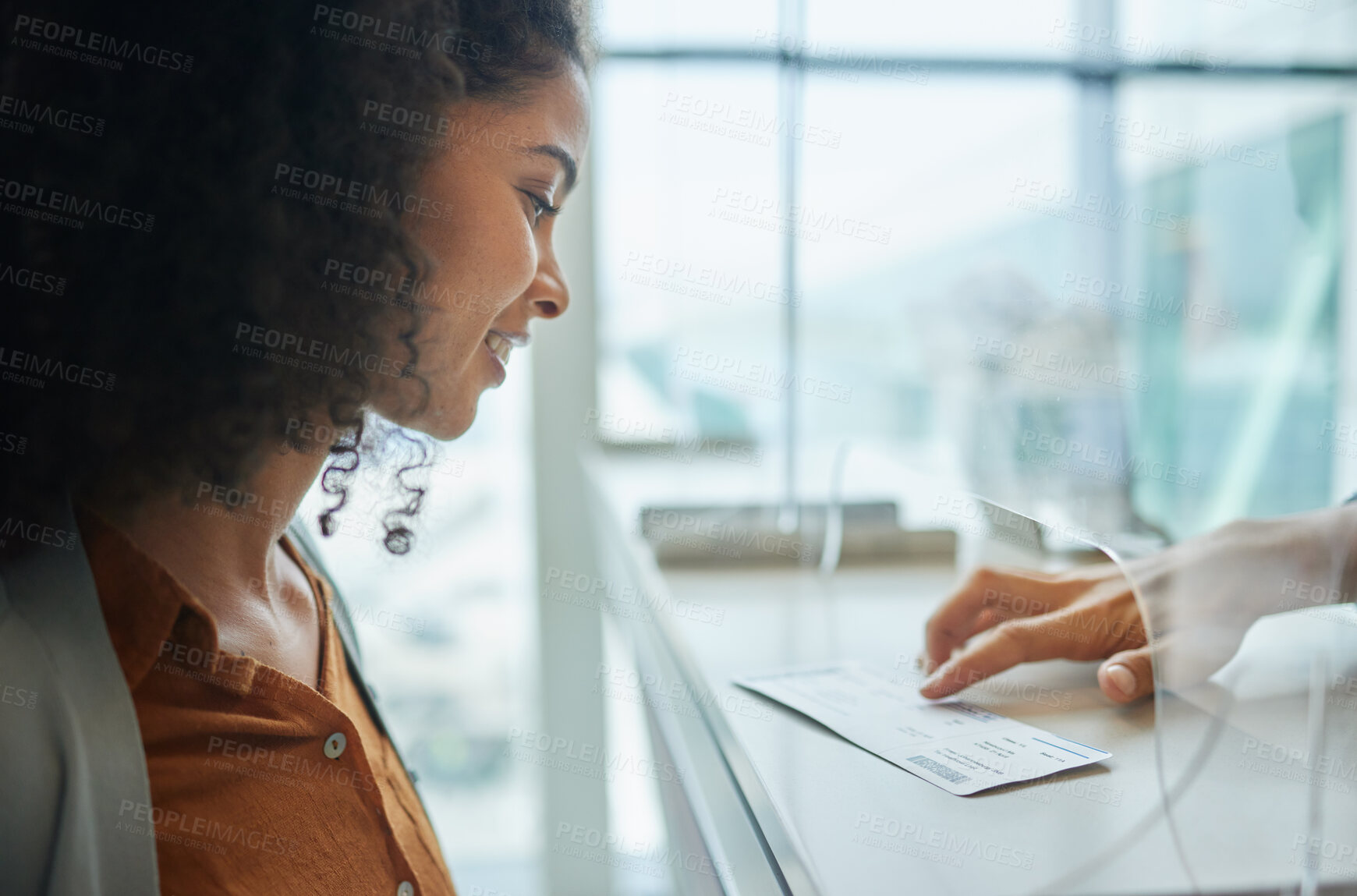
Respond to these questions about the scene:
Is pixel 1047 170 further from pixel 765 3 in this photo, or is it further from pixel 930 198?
pixel 765 3

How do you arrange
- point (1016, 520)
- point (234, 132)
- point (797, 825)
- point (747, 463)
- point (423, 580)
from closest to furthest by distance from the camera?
point (797, 825), point (234, 132), point (1016, 520), point (747, 463), point (423, 580)

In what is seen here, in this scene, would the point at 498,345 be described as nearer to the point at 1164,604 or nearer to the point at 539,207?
the point at 539,207

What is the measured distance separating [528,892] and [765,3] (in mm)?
2504

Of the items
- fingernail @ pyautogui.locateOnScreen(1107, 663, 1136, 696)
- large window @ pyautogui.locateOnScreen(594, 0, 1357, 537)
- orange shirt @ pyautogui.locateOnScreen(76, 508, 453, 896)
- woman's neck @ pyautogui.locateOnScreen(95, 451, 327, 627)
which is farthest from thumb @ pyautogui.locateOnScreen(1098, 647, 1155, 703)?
large window @ pyautogui.locateOnScreen(594, 0, 1357, 537)

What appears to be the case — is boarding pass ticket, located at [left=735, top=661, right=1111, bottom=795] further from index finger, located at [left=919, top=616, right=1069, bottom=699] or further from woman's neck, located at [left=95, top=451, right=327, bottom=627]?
woman's neck, located at [left=95, top=451, right=327, bottom=627]

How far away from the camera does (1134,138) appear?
2.26 metres

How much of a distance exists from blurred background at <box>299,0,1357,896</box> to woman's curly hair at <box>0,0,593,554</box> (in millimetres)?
→ 1080

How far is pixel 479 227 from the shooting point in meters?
0.86

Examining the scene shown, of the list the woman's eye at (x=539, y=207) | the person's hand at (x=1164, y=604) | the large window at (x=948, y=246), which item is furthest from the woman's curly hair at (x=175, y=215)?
the large window at (x=948, y=246)

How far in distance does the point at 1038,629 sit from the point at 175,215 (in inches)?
33.0

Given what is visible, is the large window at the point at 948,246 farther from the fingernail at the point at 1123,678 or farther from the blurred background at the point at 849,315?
the fingernail at the point at 1123,678

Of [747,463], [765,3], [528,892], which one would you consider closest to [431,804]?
[528,892]

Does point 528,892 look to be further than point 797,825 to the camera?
Yes

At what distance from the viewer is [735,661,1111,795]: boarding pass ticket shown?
28.2 inches
